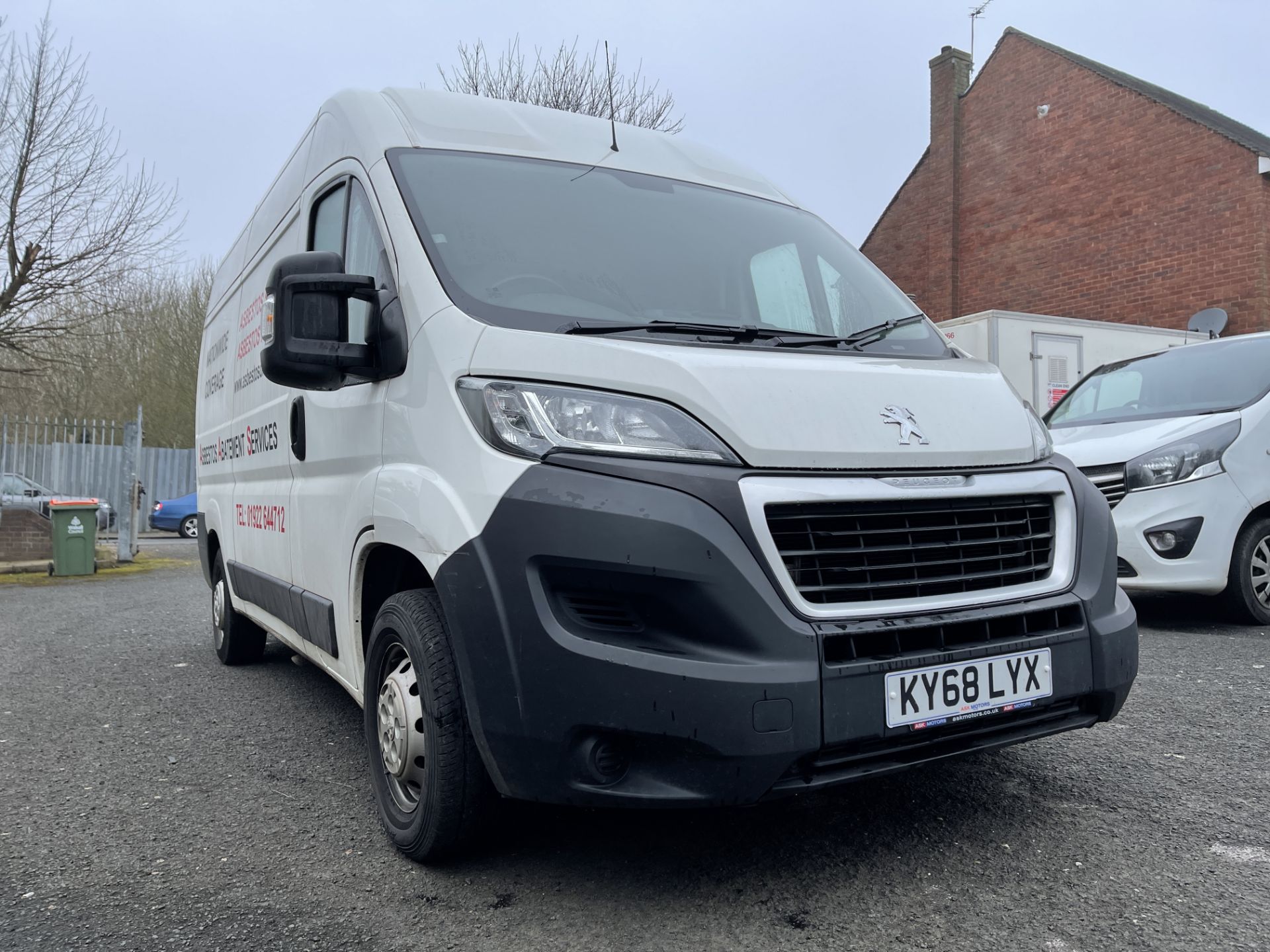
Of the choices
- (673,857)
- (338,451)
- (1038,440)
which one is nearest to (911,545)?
(1038,440)

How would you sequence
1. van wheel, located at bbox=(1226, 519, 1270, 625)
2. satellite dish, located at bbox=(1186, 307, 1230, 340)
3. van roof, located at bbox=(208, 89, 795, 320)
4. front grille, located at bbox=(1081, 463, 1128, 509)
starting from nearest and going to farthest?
1. van roof, located at bbox=(208, 89, 795, 320)
2. van wheel, located at bbox=(1226, 519, 1270, 625)
3. front grille, located at bbox=(1081, 463, 1128, 509)
4. satellite dish, located at bbox=(1186, 307, 1230, 340)

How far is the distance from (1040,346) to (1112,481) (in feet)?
19.6

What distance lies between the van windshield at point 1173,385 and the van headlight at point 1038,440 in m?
3.66

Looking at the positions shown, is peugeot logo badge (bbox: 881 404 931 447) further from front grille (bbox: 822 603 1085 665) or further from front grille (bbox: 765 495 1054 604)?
front grille (bbox: 822 603 1085 665)

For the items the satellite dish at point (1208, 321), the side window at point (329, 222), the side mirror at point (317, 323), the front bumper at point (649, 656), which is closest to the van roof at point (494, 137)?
the side window at point (329, 222)

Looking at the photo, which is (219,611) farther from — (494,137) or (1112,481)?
(1112,481)

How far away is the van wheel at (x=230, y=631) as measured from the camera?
5.52 metres

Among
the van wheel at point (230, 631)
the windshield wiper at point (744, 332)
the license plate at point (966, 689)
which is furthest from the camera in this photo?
the van wheel at point (230, 631)

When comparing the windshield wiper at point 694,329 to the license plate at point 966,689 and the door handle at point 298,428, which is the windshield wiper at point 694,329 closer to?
the license plate at point 966,689

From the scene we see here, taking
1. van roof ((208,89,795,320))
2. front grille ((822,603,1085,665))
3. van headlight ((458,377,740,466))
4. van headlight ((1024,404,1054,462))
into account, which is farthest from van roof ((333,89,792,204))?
front grille ((822,603,1085,665))

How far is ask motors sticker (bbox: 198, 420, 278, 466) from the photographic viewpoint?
4.20 m

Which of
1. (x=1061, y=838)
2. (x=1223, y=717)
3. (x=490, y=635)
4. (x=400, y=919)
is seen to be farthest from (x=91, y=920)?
(x=1223, y=717)

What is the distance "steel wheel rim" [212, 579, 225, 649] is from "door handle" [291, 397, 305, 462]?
219 cm

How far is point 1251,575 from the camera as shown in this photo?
18.7 feet
